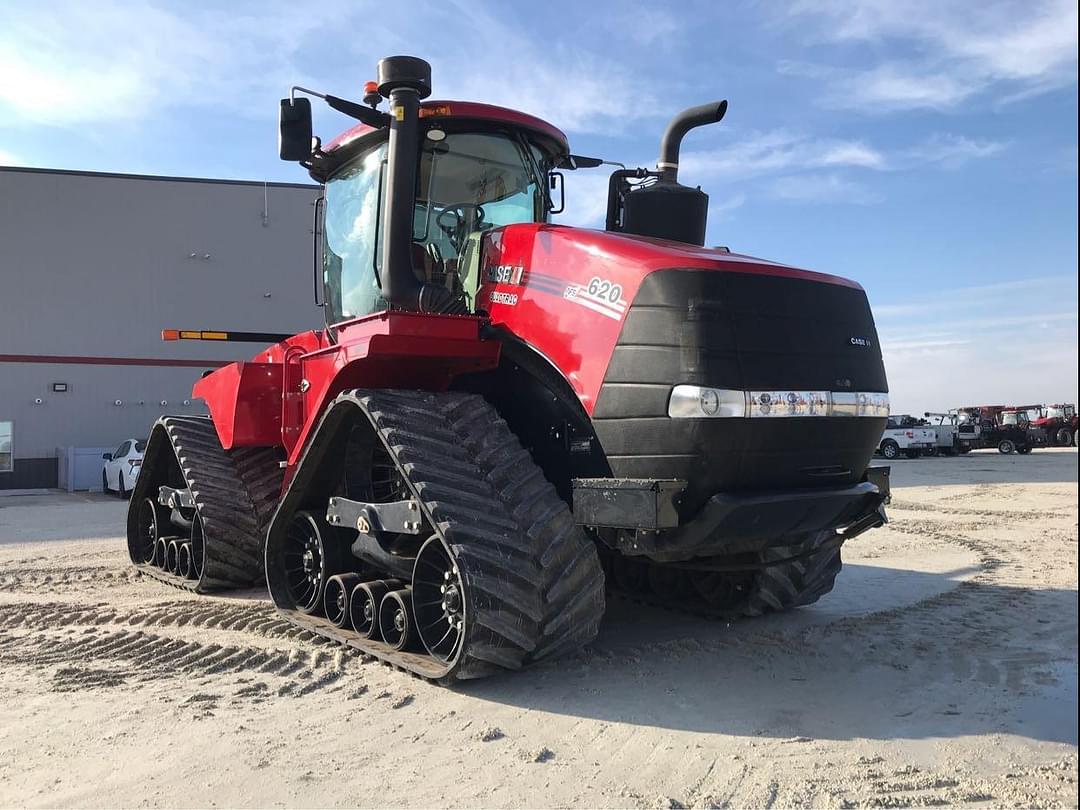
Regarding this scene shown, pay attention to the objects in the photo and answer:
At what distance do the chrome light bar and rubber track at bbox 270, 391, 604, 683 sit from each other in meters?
0.82

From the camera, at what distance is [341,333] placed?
17.3ft

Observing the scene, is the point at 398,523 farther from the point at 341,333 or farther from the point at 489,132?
the point at 489,132

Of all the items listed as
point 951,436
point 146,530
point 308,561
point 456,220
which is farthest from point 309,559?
point 951,436

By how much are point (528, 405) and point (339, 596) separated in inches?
63.9

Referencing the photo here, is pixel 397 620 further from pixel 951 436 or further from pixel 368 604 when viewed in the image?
pixel 951 436

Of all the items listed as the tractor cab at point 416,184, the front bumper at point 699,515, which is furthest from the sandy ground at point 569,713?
the tractor cab at point 416,184

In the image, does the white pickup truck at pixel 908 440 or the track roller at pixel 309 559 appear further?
the white pickup truck at pixel 908 440

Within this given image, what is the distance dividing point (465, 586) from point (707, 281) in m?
1.67

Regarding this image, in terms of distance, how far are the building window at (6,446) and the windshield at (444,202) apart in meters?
19.2

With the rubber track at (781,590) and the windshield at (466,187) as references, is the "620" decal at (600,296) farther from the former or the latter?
the rubber track at (781,590)

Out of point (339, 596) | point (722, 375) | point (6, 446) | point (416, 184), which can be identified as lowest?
point (339, 596)

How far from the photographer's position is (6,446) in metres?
21.7

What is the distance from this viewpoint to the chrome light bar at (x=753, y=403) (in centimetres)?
381

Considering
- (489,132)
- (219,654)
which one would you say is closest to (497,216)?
(489,132)
